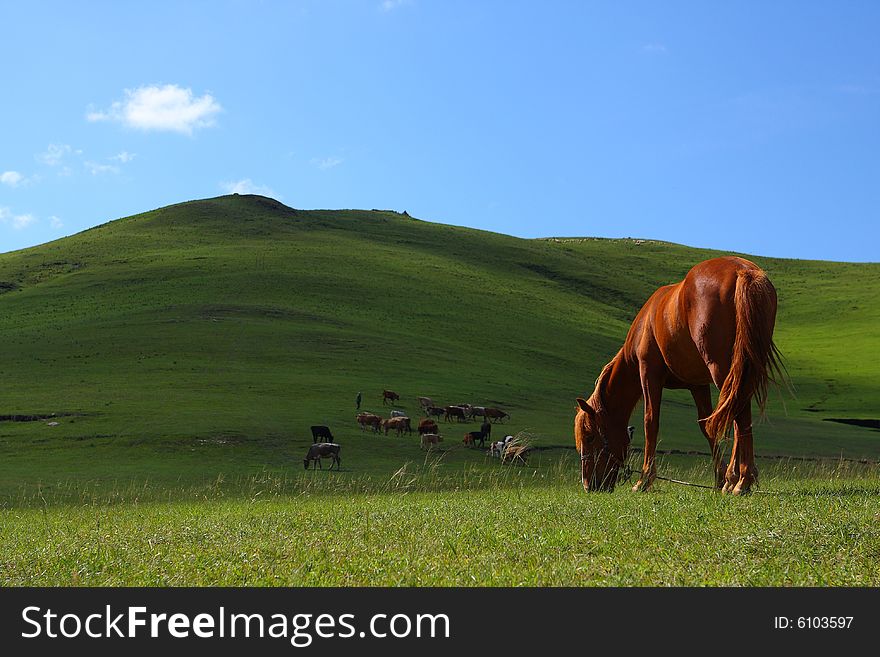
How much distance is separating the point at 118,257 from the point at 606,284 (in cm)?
5764

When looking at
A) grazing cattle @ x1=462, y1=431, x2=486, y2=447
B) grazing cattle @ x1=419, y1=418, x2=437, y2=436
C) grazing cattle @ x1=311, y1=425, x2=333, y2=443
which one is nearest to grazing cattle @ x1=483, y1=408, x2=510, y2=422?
grazing cattle @ x1=419, y1=418, x2=437, y2=436

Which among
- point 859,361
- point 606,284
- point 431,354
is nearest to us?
point 431,354

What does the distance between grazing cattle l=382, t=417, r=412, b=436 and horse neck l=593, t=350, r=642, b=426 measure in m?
21.9

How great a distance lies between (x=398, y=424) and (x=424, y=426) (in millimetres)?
1112

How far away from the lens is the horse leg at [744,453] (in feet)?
33.9

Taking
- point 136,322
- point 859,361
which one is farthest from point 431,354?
point 859,361

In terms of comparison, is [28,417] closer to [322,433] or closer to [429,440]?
[322,433]

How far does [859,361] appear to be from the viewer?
255 ft

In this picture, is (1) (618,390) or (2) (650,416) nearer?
(2) (650,416)

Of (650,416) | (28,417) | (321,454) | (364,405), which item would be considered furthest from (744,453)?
(28,417)

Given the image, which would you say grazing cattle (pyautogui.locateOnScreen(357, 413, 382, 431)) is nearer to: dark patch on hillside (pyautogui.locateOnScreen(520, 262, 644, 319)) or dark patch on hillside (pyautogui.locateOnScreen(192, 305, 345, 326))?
dark patch on hillside (pyautogui.locateOnScreen(192, 305, 345, 326))

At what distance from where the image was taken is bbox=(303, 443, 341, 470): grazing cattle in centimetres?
2827

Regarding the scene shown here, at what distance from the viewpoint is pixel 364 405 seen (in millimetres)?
40656
